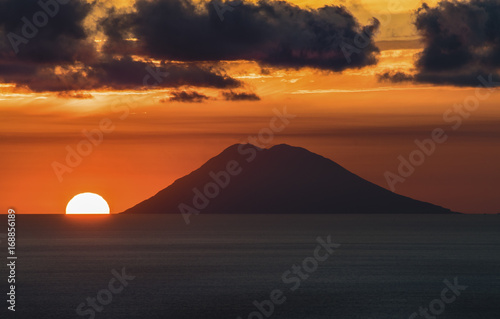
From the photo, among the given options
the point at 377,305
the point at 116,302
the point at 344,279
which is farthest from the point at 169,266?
the point at 377,305

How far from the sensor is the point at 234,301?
91.0 metres

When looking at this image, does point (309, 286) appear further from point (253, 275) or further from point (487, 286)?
point (487, 286)

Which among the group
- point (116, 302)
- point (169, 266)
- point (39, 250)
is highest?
point (39, 250)

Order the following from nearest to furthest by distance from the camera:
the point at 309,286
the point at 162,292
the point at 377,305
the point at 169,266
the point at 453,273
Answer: the point at 377,305 → the point at 162,292 → the point at 309,286 → the point at 453,273 → the point at 169,266

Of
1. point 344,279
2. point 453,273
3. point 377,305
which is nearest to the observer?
point 377,305

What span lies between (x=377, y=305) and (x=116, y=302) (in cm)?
2989
